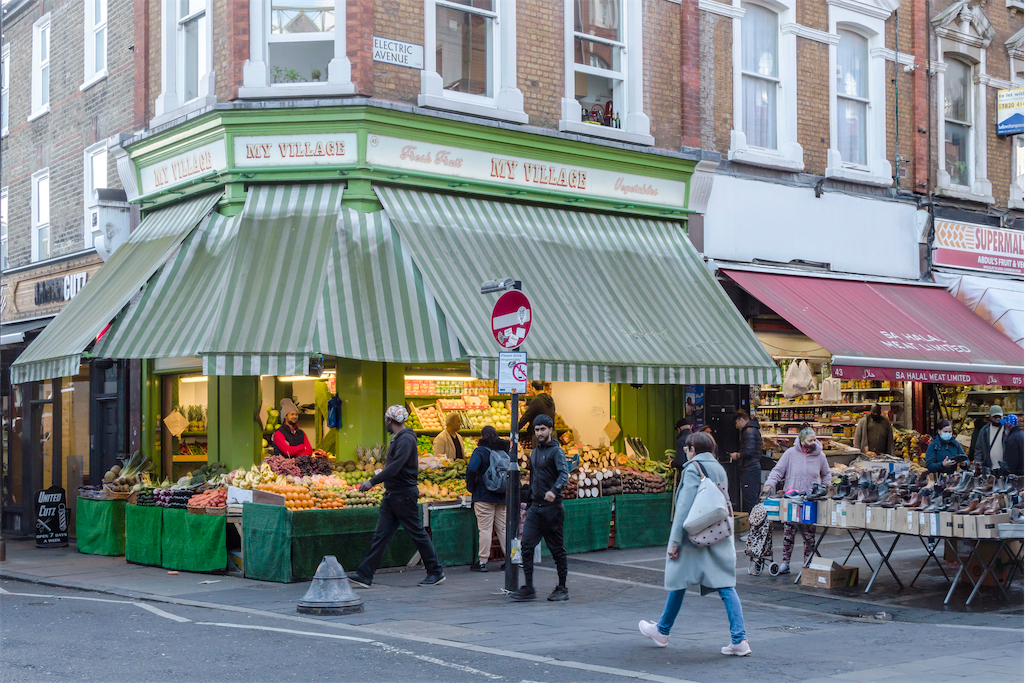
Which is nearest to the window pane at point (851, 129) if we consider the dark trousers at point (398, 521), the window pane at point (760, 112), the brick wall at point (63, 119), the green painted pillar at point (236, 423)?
the window pane at point (760, 112)

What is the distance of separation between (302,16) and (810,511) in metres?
8.90

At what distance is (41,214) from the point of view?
2103 cm

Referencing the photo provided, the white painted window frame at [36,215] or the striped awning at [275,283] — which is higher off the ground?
the white painted window frame at [36,215]

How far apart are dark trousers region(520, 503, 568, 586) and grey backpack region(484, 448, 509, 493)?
6.76 ft

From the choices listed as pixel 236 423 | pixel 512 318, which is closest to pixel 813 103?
pixel 512 318

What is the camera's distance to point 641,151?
16922 mm

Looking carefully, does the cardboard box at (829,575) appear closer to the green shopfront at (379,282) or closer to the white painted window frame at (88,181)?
the green shopfront at (379,282)

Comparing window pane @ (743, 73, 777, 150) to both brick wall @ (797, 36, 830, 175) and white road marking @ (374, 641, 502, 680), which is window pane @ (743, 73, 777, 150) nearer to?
brick wall @ (797, 36, 830, 175)

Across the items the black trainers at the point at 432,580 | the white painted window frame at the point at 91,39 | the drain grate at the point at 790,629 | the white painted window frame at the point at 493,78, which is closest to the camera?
the drain grate at the point at 790,629

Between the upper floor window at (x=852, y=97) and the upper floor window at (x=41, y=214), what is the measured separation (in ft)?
45.8

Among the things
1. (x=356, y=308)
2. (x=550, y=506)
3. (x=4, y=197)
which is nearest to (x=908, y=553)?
(x=550, y=506)

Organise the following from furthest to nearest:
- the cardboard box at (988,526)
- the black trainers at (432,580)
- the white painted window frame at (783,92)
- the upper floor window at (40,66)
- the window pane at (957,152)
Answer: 1. the window pane at (957,152)
2. the upper floor window at (40,66)
3. the white painted window frame at (783,92)
4. the black trainers at (432,580)
5. the cardboard box at (988,526)

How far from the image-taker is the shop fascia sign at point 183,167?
1503 centimetres

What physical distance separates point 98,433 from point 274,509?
6.52 meters
